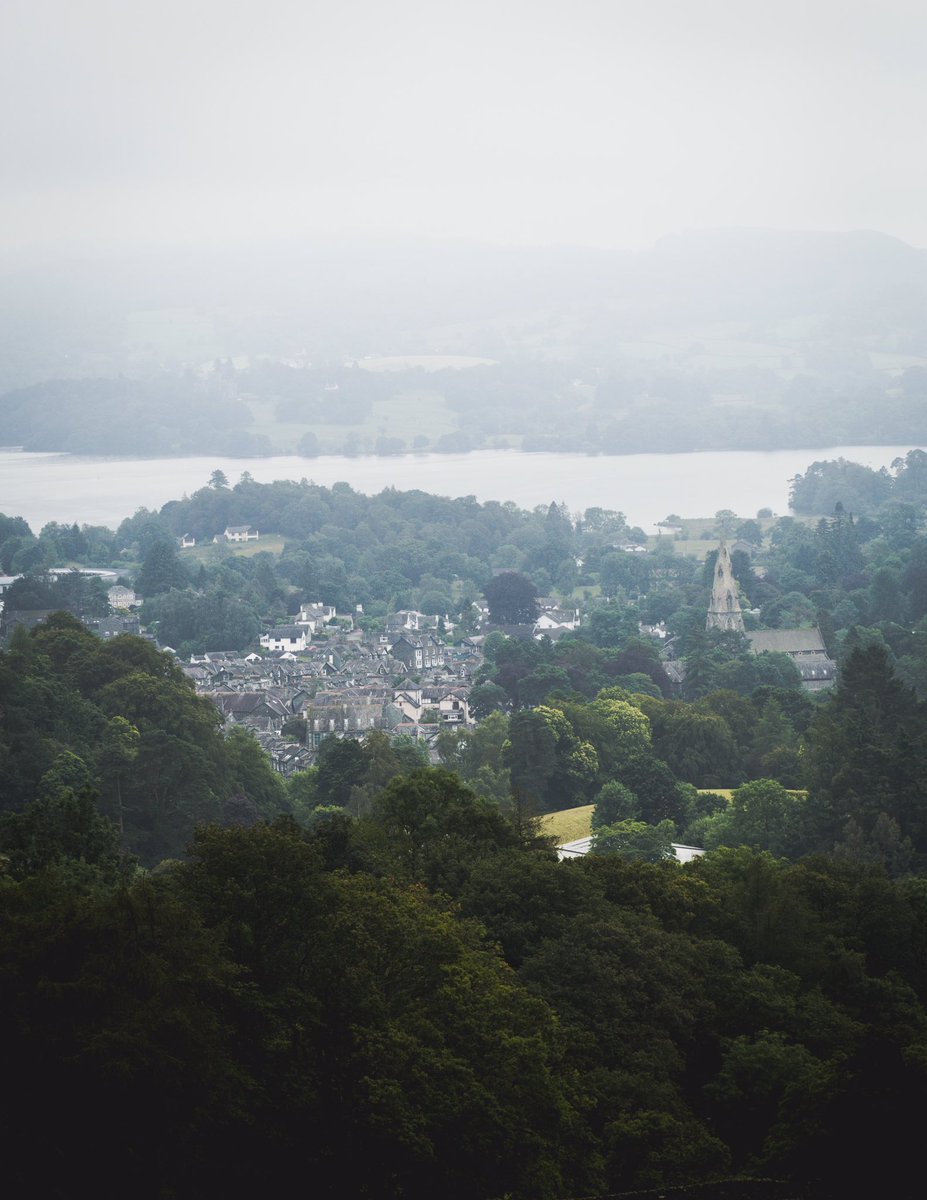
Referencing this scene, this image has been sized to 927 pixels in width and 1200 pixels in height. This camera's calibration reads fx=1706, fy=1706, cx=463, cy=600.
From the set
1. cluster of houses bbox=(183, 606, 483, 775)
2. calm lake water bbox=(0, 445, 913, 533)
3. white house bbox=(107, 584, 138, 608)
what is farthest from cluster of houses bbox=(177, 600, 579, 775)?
calm lake water bbox=(0, 445, 913, 533)

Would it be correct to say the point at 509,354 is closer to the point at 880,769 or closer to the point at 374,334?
the point at 374,334

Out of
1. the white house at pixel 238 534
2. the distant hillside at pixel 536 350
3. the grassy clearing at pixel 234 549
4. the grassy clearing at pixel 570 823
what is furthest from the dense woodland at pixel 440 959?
the distant hillside at pixel 536 350

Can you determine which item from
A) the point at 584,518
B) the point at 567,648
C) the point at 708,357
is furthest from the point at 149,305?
the point at 567,648

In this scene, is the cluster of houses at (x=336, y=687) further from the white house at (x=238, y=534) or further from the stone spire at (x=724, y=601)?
the white house at (x=238, y=534)

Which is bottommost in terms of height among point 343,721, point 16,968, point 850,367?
point 343,721

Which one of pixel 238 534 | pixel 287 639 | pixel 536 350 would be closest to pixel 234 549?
pixel 238 534

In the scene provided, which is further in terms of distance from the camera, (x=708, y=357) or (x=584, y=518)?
(x=708, y=357)
